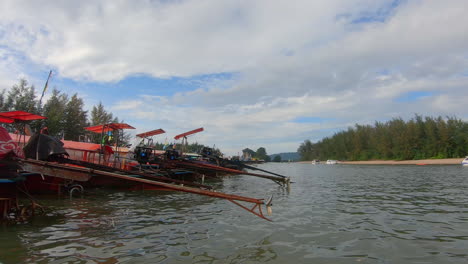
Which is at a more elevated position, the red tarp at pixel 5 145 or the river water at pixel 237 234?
the red tarp at pixel 5 145

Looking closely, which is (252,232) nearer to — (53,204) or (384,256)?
(384,256)

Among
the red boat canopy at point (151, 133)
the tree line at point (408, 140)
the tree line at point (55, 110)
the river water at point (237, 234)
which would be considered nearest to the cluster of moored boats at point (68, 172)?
the red boat canopy at point (151, 133)

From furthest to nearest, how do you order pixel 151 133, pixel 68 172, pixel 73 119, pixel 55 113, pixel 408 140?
pixel 408 140 < pixel 73 119 < pixel 55 113 < pixel 151 133 < pixel 68 172

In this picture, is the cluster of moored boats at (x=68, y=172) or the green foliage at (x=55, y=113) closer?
the cluster of moored boats at (x=68, y=172)

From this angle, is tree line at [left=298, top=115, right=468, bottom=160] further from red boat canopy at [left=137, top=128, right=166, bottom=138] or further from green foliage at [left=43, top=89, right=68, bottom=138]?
green foliage at [left=43, top=89, right=68, bottom=138]

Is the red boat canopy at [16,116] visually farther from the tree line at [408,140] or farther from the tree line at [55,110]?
the tree line at [408,140]

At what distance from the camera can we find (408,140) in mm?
71750

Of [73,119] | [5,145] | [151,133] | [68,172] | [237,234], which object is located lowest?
[237,234]

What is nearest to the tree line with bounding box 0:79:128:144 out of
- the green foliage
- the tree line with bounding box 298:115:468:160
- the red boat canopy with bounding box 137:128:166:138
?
the green foliage

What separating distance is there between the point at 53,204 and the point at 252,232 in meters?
8.65

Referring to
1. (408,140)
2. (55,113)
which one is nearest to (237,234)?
(55,113)

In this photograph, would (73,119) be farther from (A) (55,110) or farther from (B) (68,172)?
(B) (68,172)

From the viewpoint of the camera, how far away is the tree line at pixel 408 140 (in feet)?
212

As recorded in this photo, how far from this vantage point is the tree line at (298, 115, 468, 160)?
64.7 meters
